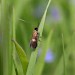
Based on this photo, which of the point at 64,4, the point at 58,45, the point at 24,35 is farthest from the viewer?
the point at 64,4

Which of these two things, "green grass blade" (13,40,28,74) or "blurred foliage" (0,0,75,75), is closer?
"green grass blade" (13,40,28,74)

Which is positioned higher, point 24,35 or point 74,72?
point 24,35

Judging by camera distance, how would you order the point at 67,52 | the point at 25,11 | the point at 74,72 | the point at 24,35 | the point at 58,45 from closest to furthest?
1. the point at 67,52
2. the point at 74,72
3. the point at 24,35
4. the point at 58,45
5. the point at 25,11

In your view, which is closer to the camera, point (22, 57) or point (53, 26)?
point (22, 57)

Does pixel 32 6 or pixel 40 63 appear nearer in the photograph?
pixel 40 63

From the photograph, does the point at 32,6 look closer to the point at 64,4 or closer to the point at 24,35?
the point at 64,4

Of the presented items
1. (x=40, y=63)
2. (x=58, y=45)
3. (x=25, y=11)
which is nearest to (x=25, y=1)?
(x=25, y=11)

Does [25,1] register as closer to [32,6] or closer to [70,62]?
[32,6]

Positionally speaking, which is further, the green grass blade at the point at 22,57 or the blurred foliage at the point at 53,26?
the blurred foliage at the point at 53,26

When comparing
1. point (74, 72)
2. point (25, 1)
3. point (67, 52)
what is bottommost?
point (74, 72)
